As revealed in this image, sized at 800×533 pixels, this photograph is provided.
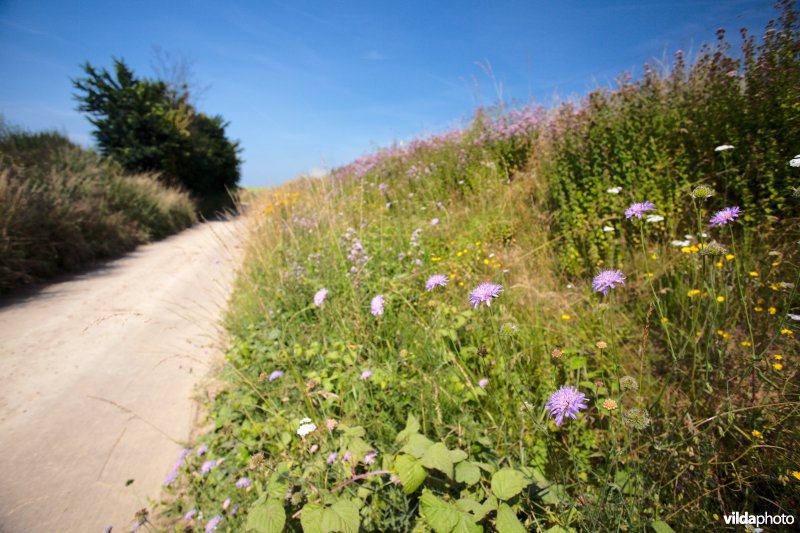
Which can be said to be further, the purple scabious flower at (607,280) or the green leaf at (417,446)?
the purple scabious flower at (607,280)

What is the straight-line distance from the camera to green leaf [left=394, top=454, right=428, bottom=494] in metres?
1.05

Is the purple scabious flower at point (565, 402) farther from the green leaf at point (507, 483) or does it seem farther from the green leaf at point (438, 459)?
the green leaf at point (438, 459)

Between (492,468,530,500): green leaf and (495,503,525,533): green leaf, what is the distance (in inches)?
1.3

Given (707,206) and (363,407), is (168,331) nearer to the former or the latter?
(363,407)

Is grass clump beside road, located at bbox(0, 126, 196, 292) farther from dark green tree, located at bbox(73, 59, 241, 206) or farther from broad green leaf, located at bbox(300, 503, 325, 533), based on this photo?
broad green leaf, located at bbox(300, 503, 325, 533)

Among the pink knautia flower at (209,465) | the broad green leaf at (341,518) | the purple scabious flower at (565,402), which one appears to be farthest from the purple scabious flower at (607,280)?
the pink knautia flower at (209,465)

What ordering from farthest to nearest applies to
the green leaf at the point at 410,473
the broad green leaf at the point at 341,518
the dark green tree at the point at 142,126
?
the dark green tree at the point at 142,126
the green leaf at the point at 410,473
the broad green leaf at the point at 341,518

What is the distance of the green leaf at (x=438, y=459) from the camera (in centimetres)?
103

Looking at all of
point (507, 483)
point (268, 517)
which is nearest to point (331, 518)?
point (268, 517)

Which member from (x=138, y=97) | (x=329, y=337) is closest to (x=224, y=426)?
(x=329, y=337)

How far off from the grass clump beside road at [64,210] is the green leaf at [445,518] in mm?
6804

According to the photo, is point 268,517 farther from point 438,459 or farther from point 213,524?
point 213,524

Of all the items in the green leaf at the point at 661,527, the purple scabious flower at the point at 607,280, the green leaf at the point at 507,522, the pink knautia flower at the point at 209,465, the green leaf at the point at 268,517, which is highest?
the purple scabious flower at the point at 607,280

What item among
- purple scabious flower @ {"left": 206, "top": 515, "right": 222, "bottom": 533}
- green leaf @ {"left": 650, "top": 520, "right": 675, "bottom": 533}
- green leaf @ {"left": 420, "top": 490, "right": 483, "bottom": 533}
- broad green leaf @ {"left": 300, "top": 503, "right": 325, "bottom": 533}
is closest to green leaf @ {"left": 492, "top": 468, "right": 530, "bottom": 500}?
green leaf @ {"left": 420, "top": 490, "right": 483, "bottom": 533}
